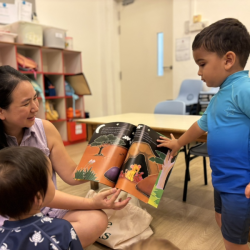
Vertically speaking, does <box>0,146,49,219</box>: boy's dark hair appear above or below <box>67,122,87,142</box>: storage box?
above

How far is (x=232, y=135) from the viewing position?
0.83 meters

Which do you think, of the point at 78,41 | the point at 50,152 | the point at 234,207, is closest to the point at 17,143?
the point at 50,152

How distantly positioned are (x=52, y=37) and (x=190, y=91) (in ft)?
7.09

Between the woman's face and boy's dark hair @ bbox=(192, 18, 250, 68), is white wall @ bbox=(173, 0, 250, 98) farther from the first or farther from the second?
the woman's face

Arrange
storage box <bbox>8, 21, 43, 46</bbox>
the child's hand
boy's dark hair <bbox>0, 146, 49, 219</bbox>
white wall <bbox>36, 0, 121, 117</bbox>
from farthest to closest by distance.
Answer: white wall <bbox>36, 0, 121, 117</bbox>, storage box <bbox>8, 21, 43, 46</bbox>, the child's hand, boy's dark hair <bbox>0, 146, 49, 219</bbox>

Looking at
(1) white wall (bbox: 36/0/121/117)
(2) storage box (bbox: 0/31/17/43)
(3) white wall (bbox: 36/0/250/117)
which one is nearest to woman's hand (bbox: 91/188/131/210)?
(2) storage box (bbox: 0/31/17/43)

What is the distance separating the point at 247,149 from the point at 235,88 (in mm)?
210

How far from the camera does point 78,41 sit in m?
4.36

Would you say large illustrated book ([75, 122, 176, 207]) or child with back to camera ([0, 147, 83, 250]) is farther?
large illustrated book ([75, 122, 176, 207])

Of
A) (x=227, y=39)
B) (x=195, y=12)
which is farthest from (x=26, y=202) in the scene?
(x=195, y=12)

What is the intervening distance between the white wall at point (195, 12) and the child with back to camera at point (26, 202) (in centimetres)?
340

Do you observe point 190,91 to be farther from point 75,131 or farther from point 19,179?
point 19,179

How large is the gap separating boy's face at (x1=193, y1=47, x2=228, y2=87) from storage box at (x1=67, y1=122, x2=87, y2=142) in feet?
10.0

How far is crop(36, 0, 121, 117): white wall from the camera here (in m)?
4.32
